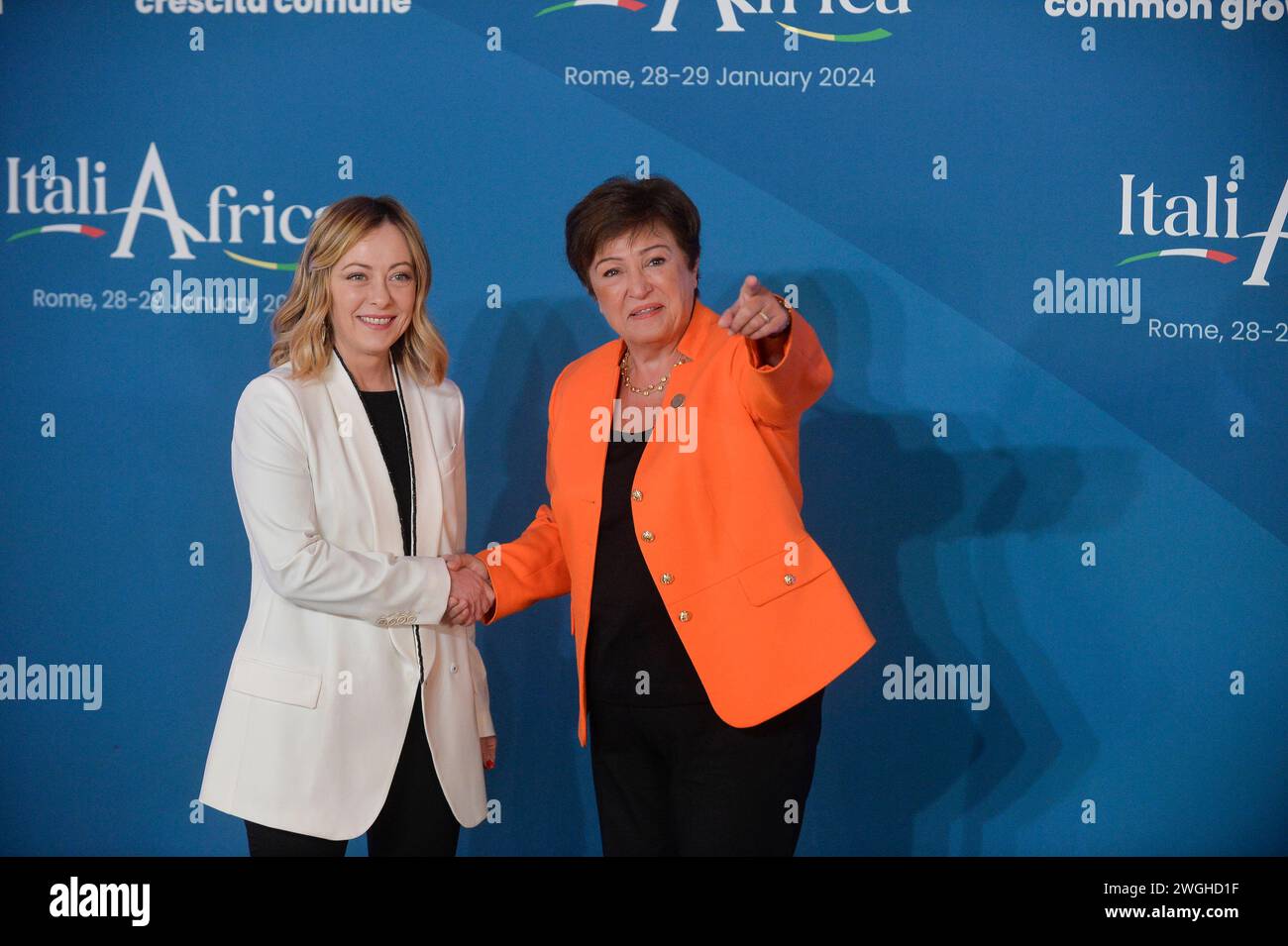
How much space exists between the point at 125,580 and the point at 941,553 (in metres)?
2.47

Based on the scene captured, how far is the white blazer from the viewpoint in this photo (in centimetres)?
269

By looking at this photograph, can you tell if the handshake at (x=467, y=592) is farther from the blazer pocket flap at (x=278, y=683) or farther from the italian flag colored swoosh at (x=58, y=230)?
the italian flag colored swoosh at (x=58, y=230)

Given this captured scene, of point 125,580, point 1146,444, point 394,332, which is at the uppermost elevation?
point 394,332

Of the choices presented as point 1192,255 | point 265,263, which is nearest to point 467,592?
point 265,263

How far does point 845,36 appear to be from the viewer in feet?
12.0

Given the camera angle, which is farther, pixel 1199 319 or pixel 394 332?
pixel 1199 319

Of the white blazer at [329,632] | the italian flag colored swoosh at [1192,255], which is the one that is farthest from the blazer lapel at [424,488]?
the italian flag colored swoosh at [1192,255]

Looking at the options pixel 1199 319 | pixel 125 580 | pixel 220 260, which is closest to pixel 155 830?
pixel 125 580

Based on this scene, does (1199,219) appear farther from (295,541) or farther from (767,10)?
(295,541)

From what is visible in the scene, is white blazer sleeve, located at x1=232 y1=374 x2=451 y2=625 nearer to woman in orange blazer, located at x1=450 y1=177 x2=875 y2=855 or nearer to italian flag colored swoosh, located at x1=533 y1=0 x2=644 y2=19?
woman in orange blazer, located at x1=450 y1=177 x2=875 y2=855

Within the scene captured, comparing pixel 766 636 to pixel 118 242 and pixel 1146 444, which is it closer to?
pixel 1146 444

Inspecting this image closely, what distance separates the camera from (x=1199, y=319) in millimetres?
3709

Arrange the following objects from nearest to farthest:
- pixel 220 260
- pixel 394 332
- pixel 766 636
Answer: pixel 766 636, pixel 394 332, pixel 220 260

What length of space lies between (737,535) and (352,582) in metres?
0.86
